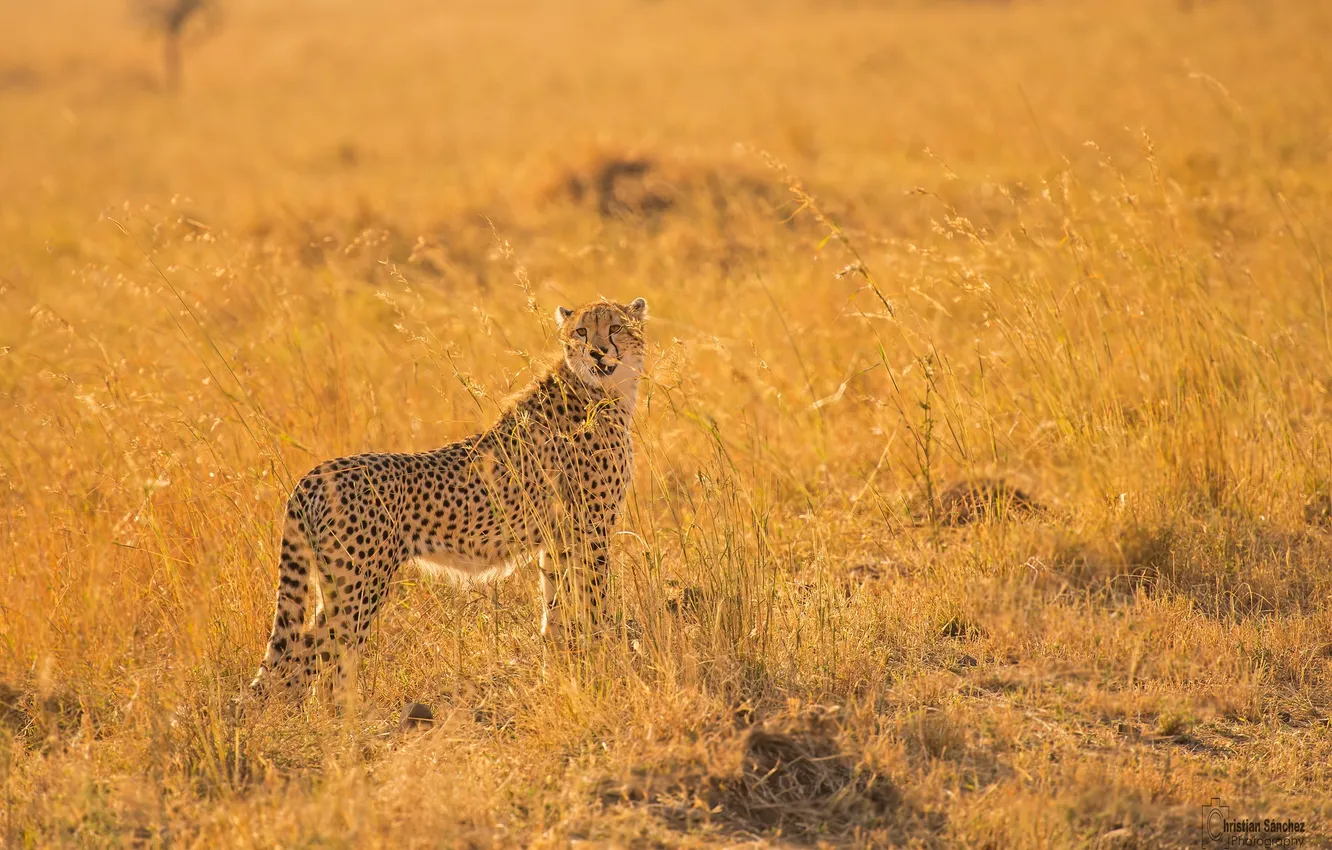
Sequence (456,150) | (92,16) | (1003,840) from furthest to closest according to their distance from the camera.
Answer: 1. (92,16)
2. (456,150)
3. (1003,840)

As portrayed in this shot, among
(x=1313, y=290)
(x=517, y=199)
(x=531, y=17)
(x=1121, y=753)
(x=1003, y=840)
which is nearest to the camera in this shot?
(x=1003, y=840)

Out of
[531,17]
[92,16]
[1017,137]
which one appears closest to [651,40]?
[531,17]

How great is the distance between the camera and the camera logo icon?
9.53ft

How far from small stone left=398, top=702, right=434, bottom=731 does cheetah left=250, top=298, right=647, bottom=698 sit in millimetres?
197

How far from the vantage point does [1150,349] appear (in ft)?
16.2

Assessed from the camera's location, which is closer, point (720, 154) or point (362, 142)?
point (720, 154)

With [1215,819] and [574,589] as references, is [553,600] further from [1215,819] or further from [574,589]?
[1215,819]

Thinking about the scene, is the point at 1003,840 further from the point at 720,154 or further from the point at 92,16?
the point at 92,16

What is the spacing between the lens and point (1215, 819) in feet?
9.68

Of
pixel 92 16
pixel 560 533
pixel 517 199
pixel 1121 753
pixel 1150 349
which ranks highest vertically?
pixel 92 16

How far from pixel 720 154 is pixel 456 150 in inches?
220

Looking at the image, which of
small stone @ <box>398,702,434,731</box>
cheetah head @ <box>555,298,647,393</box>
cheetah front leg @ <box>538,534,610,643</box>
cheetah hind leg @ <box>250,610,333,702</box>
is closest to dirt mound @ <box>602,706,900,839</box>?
→ cheetah front leg @ <box>538,534,610,643</box>

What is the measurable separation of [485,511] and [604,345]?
2.41 feet

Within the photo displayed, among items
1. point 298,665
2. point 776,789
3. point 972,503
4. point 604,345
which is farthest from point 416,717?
point 972,503
